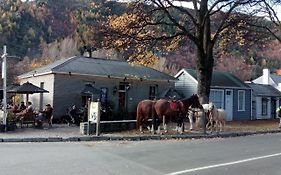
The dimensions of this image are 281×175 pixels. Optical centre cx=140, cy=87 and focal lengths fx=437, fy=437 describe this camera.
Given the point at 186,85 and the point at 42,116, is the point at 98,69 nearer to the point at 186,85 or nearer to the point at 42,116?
the point at 42,116

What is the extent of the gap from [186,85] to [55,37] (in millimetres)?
55983

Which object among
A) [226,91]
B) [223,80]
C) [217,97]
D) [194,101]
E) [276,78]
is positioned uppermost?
[276,78]

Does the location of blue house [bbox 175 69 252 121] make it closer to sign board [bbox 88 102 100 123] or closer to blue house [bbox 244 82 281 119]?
blue house [bbox 244 82 281 119]

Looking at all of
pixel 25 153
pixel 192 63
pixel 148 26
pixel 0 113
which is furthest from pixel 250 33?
pixel 192 63

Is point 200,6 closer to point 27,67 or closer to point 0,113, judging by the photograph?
point 0,113

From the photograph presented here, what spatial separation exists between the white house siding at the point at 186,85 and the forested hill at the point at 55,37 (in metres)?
34.7

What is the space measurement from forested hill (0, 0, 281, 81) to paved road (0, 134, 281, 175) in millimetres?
56923

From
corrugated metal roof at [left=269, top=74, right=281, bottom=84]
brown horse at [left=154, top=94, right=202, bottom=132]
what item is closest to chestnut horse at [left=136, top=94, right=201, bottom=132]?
brown horse at [left=154, top=94, right=202, bottom=132]

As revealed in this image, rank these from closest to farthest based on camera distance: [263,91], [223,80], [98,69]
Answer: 1. [98,69]
2. [223,80]
3. [263,91]

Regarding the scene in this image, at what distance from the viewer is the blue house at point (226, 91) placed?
38.4 meters

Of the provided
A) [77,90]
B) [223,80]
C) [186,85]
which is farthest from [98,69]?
[223,80]

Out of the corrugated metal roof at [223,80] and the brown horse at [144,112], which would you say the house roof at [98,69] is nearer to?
the corrugated metal roof at [223,80]

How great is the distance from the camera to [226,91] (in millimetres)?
39531

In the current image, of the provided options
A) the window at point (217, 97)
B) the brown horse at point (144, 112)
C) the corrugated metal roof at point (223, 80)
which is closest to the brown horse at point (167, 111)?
the brown horse at point (144, 112)
